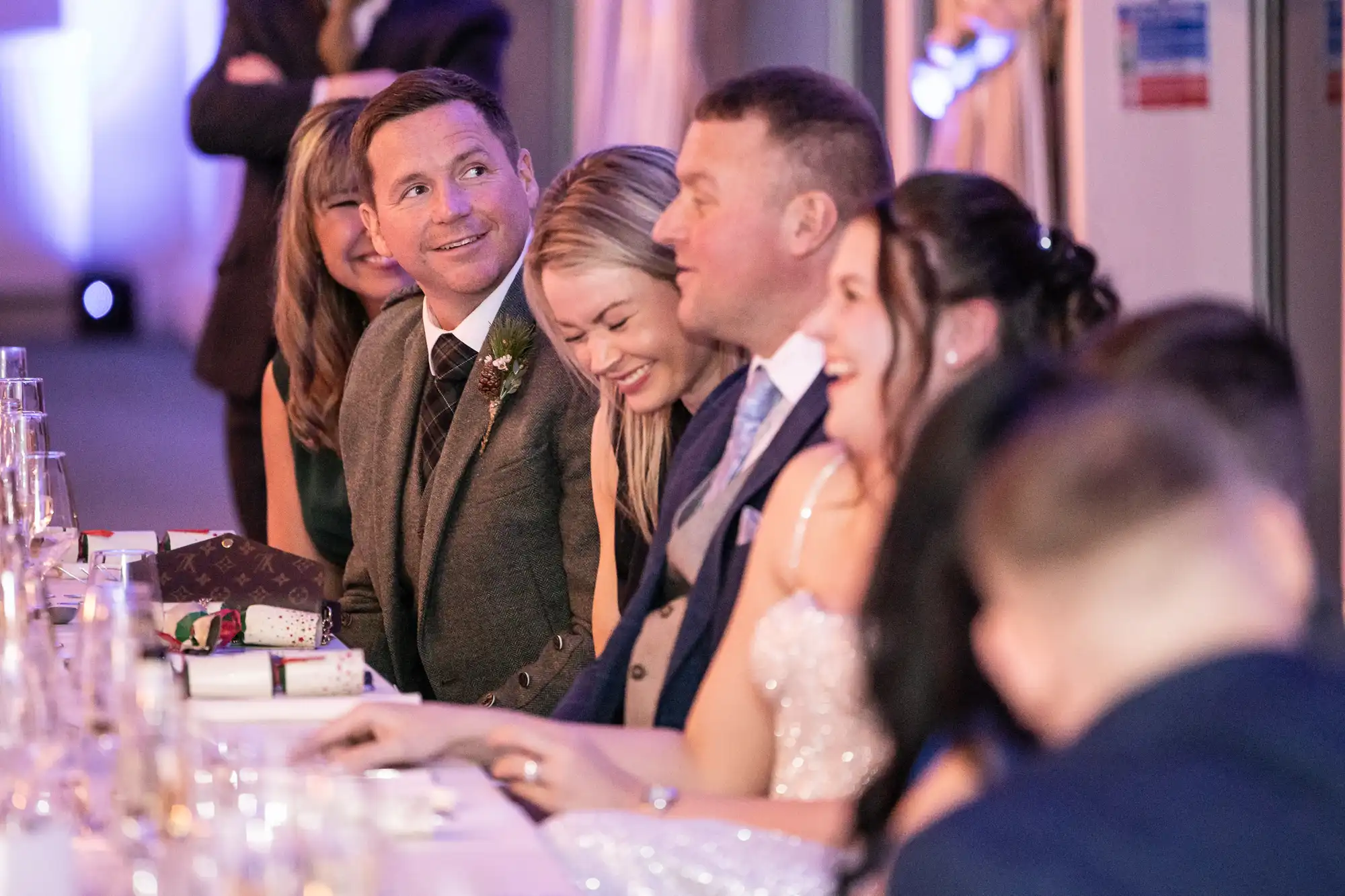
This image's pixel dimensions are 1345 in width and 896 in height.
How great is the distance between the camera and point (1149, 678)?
2.87 ft

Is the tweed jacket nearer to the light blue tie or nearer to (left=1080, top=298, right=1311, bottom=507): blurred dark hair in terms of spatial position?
the light blue tie

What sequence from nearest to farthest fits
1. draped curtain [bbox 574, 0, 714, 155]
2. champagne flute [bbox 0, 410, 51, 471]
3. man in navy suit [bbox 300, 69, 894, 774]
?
man in navy suit [bbox 300, 69, 894, 774] → champagne flute [bbox 0, 410, 51, 471] → draped curtain [bbox 574, 0, 714, 155]

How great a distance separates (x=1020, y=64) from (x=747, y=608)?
2.56m

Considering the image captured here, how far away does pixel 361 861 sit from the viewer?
1065 millimetres

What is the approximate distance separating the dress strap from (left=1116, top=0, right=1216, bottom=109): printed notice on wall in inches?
96.3

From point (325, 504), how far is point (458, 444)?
0.93 m

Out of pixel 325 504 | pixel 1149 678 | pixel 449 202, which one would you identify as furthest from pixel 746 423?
pixel 325 504

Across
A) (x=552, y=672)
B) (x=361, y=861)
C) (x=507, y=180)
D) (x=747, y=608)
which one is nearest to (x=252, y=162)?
(x=507, y=180)

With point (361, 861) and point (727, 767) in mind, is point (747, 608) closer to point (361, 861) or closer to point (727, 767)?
point (727, 767)

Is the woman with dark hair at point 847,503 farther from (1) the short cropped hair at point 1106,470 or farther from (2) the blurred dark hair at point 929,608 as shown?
(1) the short cropped hair at point 1106,470

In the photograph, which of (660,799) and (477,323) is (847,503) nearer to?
(660,799)

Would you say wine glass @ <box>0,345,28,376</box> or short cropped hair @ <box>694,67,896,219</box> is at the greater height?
short cropped hair @ <box>694,67,896,219</box>

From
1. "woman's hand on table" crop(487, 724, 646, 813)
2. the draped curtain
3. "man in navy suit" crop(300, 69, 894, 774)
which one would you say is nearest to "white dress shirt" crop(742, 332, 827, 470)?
"man in navy suit" crop(300, 69, 894, 774)

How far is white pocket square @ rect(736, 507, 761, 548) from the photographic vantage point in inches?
88.3
